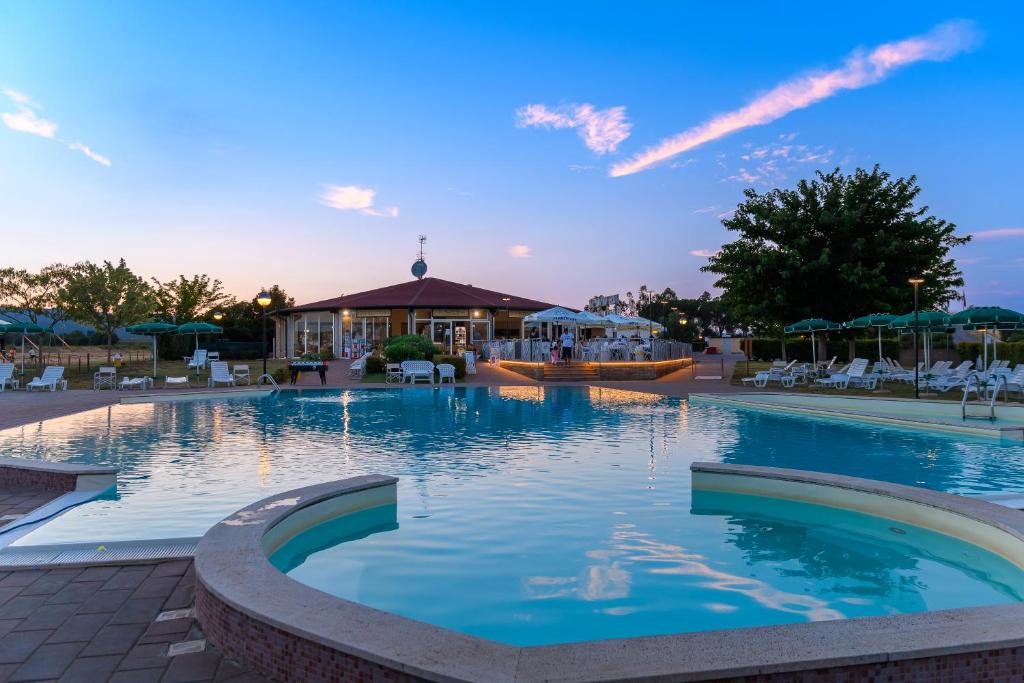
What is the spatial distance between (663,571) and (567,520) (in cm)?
136

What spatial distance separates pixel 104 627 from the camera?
3316mm

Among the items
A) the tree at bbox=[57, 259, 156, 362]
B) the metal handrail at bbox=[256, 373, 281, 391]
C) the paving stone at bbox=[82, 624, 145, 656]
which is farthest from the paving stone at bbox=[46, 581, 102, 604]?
the tree at bbox=[57, 259, 156, 362]

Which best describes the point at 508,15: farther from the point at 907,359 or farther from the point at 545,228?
the point at 907,359

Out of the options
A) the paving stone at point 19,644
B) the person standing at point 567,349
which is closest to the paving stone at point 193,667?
the paving stone at point 19,644

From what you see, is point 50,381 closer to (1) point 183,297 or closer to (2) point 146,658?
(2) point 146,658

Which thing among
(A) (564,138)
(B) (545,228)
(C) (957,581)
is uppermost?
(A) (564,138)

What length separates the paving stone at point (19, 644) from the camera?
2.98 m

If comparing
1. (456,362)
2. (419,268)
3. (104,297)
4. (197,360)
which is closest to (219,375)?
(197,360)

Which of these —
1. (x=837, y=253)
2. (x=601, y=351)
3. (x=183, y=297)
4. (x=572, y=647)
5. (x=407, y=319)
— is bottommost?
(x=572, y=647)

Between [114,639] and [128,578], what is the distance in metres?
1.01

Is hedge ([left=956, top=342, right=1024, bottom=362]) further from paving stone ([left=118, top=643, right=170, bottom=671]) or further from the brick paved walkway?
paving stone ([left=118, top=643, right=170, bottom=671])

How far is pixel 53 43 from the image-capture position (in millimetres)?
15781

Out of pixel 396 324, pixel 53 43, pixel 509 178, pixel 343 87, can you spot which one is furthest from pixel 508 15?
pixel 396 324

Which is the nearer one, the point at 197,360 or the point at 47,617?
the point at 47,617
